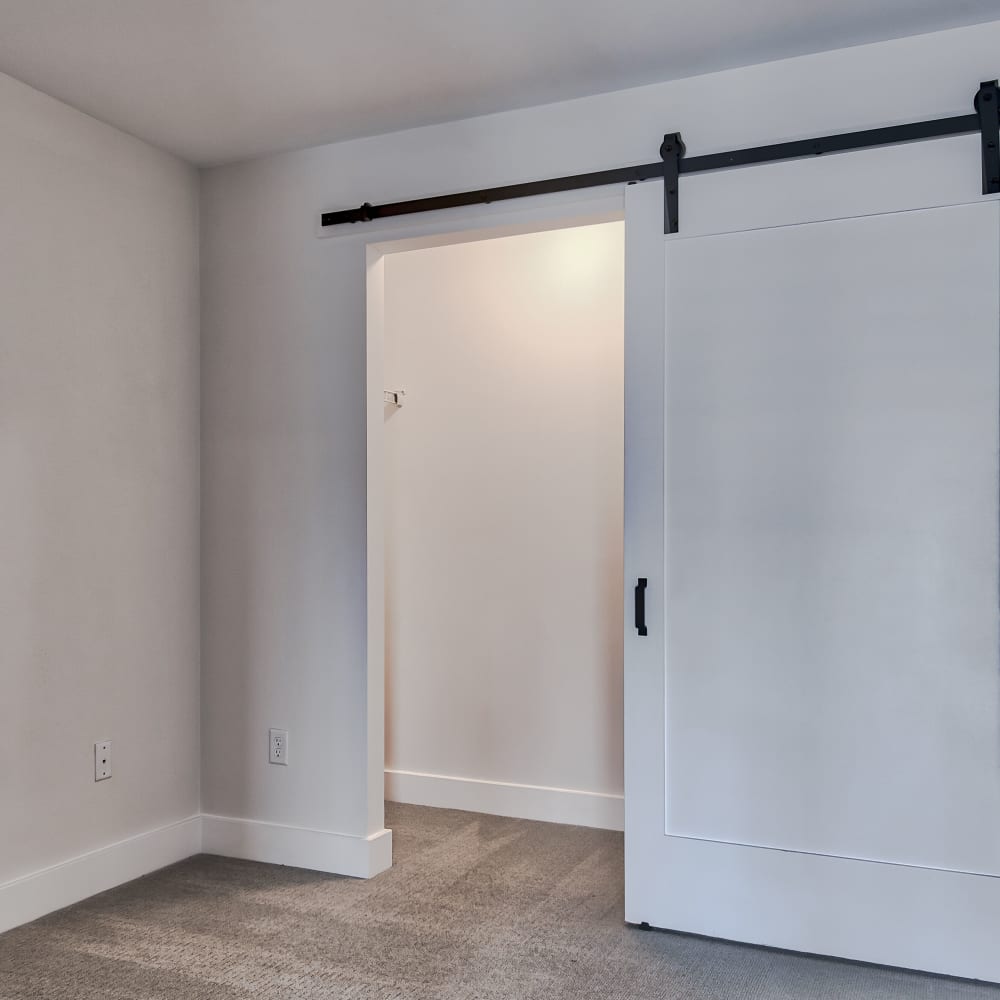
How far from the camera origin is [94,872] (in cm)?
281

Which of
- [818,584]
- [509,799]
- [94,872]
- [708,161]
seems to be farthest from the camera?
[509,799]

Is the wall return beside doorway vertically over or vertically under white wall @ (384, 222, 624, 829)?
over

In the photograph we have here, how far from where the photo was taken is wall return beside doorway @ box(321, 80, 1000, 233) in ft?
7.43

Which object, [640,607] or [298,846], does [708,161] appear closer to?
[640,607]

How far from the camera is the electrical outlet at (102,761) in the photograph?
2855 millimetres

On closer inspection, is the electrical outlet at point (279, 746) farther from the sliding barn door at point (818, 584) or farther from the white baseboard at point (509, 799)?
the sliding barn door at point (818, 584)

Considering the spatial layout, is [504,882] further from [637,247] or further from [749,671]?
[637,247]

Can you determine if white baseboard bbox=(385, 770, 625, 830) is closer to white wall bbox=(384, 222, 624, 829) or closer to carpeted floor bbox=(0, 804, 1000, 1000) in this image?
white wall bbox=(384, 222, 624, 829)

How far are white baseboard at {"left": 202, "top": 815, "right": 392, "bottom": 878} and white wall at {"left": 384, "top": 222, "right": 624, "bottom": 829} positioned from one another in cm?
77

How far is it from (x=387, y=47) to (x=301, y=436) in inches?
48.5

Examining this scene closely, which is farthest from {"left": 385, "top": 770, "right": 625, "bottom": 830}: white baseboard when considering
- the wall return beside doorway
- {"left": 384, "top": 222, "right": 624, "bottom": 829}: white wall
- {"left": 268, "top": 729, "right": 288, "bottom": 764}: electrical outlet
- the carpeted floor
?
the wall return beside doorway

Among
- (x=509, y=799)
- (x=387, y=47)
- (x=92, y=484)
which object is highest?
(x=387, y=47)

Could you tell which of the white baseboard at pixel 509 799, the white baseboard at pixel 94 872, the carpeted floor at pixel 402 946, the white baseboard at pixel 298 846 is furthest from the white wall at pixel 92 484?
the white baseboard at pixel 509 799

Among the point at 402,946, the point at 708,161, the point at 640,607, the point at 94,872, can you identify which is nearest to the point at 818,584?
the point at 640,607
